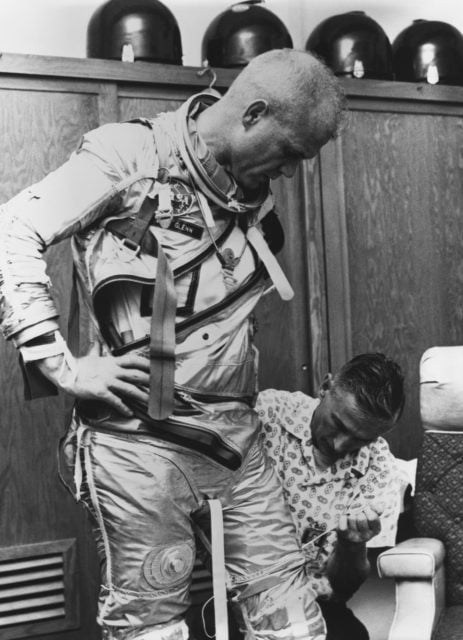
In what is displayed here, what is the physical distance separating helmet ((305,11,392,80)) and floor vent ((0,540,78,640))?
5.70ft

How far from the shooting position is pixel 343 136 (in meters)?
2.98

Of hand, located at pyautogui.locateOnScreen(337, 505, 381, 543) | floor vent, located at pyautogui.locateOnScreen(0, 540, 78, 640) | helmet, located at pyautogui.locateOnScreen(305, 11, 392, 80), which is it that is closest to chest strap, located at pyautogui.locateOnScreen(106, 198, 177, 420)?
hand, located at pyautogui.locateOnScreen(337, 505, 381, 543)

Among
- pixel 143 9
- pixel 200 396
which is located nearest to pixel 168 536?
pixel 200 396

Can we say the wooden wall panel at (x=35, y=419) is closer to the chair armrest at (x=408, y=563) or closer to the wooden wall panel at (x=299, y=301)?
the wooden wall panel at (x=299, y=301)

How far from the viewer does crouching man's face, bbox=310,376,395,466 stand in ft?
6.98

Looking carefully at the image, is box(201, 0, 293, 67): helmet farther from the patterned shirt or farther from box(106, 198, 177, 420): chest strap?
box(106, 198, 177, 420): chest strap

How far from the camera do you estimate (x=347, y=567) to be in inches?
81.6

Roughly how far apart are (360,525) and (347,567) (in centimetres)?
21

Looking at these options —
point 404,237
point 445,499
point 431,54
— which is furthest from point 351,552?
point 431,54

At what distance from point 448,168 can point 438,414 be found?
1.09 metres

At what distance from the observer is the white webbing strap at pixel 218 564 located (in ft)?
5.73

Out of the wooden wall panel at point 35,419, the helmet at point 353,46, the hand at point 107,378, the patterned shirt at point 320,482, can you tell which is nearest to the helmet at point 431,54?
the helmet at point 353,46

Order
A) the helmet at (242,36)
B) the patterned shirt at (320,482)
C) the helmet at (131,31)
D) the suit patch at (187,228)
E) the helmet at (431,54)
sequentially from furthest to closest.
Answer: the helmet at (431,54)
the helmet at (242,36)
the helmet at (131,31)
the patterned shirt at (320,482)
the suit patch at (187,228)

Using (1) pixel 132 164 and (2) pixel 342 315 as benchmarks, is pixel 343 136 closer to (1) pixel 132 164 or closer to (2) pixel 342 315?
(2) pixel 342 315
